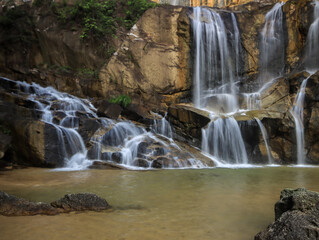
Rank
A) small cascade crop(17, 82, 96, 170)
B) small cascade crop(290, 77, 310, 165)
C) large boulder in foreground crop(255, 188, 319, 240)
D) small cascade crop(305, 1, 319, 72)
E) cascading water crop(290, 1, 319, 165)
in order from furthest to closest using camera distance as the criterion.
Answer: small cascade crop(305, 1, 319, 72), cascading water crop(290, 1, 319, 165), small cascade crop(290, 77, 310, 165), small cascade crop(17, 82, 96, 170), large boulder in foreground crop(255, 188, 319, 240)

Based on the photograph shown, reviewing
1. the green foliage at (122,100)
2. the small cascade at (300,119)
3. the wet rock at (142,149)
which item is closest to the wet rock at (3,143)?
the wet rock at (142,149)

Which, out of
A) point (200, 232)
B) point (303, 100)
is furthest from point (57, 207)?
point (303, 100)

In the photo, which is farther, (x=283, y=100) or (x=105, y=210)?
(x=283, y=100)

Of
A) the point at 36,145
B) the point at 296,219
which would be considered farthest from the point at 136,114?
the point at 296,219

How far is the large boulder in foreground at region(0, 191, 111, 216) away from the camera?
13.3 feet

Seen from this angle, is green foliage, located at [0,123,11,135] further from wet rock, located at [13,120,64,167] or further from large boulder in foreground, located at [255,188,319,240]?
large boulder in foreground, located at [255,188,319,240]

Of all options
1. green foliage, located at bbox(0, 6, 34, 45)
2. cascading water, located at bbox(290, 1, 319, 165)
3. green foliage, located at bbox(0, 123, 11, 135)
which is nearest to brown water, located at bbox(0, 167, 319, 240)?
green foliage, located at bbox(0, 123, 11, 135)

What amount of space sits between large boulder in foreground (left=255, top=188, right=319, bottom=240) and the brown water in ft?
1.59

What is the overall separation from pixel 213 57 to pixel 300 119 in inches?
271

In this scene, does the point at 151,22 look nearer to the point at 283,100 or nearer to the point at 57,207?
the point at 283,100

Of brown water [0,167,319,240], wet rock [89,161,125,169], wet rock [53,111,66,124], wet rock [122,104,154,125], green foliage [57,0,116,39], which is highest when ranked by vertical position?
green foliage [57,0,116,39]

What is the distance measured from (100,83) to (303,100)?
10.7m

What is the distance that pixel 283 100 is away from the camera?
14.3 metres

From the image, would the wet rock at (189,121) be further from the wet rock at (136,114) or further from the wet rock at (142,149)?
the wet rock at (142,149)
